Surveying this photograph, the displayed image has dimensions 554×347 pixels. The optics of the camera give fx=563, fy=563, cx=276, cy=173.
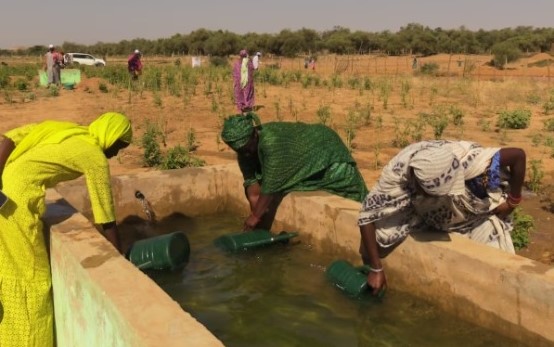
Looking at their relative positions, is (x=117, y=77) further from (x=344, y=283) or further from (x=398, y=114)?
(x=344, y=283)

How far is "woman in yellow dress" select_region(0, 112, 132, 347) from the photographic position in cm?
265

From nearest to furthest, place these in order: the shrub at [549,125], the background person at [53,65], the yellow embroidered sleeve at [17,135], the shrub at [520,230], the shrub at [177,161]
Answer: the yellow embroidered sleeve at [17,135] → the shrub at [520,230] → the shrub at [177,161] → the shrub at [549,125] → the background person at [53,65]

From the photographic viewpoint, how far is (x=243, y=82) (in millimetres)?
12086

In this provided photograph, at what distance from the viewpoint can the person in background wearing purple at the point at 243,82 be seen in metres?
12.0

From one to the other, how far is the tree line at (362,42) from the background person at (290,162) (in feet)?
137

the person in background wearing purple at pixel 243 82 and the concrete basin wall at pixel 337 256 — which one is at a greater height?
the person in background wearing purple at pixel 243 82

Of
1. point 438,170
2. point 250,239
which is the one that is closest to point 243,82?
point 250,239

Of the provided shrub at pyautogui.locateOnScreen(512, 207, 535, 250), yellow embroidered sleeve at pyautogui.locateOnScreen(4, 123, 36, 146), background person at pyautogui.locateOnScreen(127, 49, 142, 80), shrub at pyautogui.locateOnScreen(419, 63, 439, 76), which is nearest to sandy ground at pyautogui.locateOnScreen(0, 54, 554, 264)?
shrub at pyautogui.locateOnScreen(512, 207, 535, 250)

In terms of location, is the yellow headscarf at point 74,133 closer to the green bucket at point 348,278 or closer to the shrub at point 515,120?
the green bucket at point 348,278

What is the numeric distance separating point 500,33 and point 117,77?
45.0m

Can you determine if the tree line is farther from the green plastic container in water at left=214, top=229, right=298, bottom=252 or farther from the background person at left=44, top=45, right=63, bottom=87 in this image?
the green plastic container in water at left=214, top=229, right=298, bottom=252

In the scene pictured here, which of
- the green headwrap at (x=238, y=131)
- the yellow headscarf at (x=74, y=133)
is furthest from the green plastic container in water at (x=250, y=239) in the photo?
the yellow headscarf at (x=74, y=133)

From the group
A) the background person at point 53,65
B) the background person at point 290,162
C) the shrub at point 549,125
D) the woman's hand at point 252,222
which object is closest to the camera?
the background person at point 290,162

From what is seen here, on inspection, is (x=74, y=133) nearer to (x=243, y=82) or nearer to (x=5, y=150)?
(x=5, y=150)
